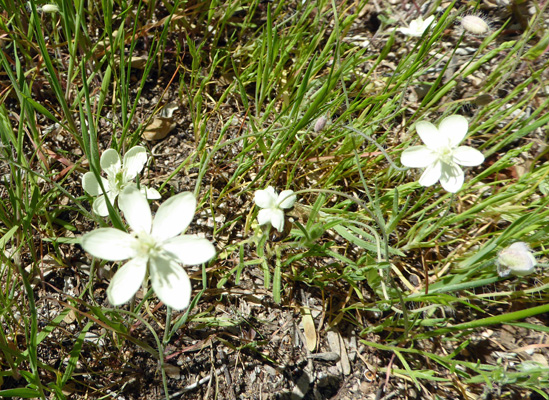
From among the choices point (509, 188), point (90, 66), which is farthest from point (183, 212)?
point (509, 188)

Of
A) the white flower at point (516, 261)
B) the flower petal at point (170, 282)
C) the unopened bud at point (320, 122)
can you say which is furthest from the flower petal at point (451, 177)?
the flower petal at point (170, 282)

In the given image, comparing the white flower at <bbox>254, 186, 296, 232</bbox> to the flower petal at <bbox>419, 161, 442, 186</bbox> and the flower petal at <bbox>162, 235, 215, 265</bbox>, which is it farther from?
the flower petal at <bbox>419, 161, 442, 186</bbox>

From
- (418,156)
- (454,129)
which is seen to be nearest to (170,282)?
(418,156)

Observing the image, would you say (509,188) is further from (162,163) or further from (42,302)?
(42,302)

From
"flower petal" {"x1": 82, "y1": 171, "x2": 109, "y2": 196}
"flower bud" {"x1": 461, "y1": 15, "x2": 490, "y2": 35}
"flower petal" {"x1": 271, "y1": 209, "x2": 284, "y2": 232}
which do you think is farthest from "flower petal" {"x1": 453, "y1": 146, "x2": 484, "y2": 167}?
"flower petal" {"x1": 82, "y1": 171, "x2": 109, "y2": 196}

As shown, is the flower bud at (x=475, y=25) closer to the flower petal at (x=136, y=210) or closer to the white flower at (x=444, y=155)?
the white flower at (x=444, y=155)

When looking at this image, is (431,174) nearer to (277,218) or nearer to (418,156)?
(418,156)
